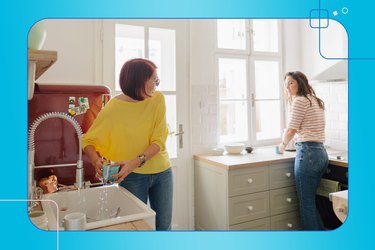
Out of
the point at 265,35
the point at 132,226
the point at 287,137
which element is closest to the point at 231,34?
the point at 265,35

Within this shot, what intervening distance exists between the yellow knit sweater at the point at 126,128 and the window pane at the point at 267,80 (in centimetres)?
27

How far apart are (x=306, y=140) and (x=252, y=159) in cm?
14

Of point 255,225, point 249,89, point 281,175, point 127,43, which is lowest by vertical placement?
point 255,225

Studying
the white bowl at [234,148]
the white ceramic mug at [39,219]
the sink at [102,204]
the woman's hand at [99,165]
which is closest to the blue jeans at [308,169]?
the white bowl at [234,148]

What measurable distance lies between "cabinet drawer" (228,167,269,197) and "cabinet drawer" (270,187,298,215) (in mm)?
29

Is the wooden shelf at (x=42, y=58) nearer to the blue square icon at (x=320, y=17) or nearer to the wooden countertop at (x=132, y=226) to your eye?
the wooden countertop at (x=132, y=226)

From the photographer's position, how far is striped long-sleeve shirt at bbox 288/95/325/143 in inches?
23.2

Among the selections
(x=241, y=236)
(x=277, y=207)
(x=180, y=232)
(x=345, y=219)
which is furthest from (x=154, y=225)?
(x=345, y=219)

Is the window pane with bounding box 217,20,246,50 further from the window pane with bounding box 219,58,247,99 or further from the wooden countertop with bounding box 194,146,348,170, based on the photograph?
the wooden countertop with bounding box 194,146,348,170

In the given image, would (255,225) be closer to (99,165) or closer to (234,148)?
(234,148)

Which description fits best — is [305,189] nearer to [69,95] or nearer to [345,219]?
[345,219]

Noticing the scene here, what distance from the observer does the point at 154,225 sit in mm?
592

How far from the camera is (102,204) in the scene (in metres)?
0.67

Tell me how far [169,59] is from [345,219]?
1.79 feet
